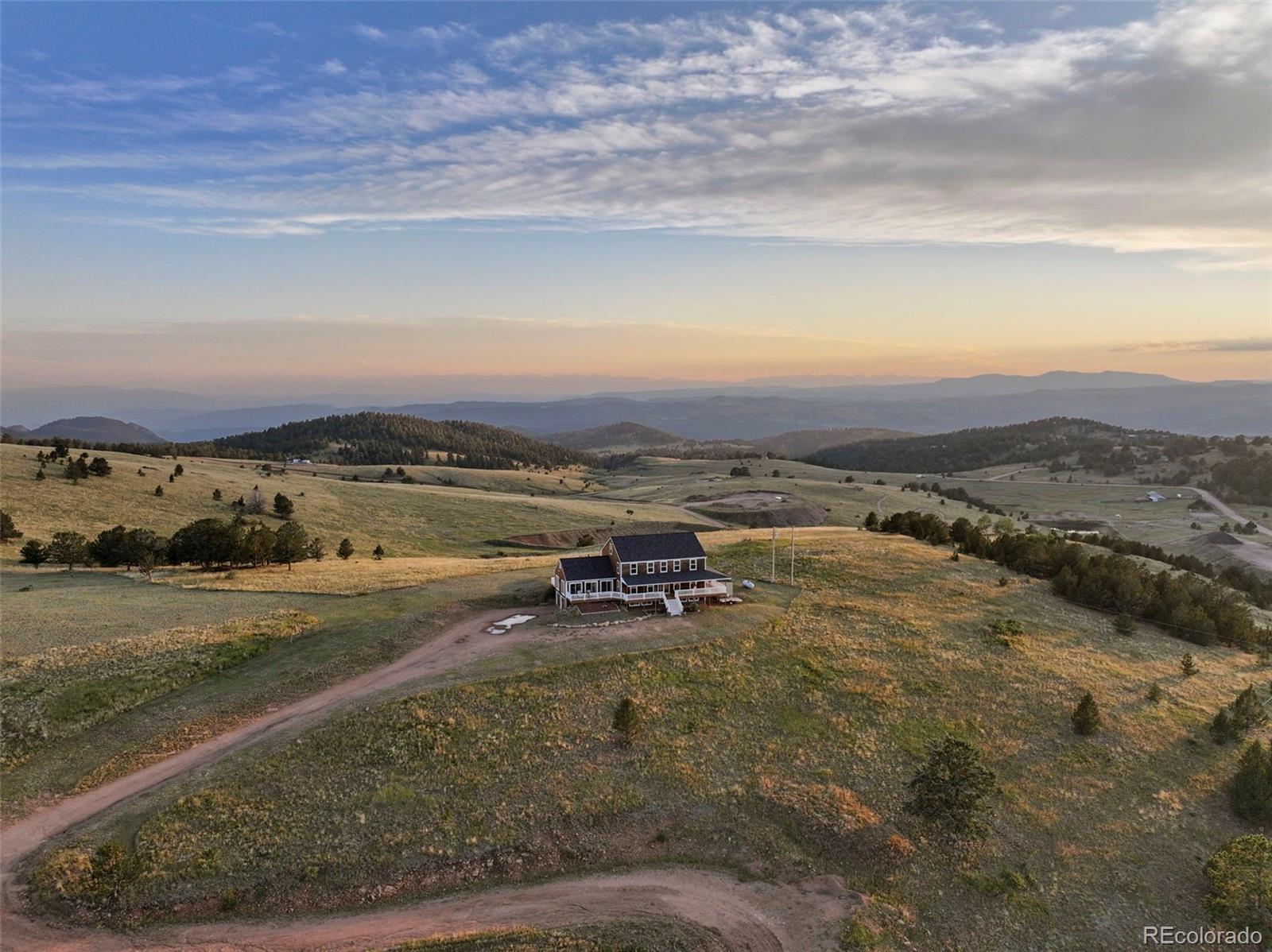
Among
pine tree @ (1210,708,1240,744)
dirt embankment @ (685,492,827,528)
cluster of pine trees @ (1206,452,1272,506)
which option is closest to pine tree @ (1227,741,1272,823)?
pine tree @ (1210,708,1240,744)

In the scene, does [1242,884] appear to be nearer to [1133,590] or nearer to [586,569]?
[586,569]

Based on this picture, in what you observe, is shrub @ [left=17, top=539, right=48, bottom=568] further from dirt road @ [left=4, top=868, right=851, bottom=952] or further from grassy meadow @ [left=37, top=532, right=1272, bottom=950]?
dirt road @ [left=4, top=868, right=851, bottom=952]

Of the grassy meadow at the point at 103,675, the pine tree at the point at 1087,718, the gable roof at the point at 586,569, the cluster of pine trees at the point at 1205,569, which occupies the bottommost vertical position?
the cluster of pine trees at the point at 1205,569

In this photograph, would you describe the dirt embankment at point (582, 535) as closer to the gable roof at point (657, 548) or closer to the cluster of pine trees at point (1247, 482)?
the gable roof at point (657, 548)

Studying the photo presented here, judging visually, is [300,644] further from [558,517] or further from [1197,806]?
[558,517]

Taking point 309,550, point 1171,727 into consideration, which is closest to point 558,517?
point 309,550

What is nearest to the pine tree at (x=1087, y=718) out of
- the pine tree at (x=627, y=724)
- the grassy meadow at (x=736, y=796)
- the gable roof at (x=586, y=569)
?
the grassy meadow at (x=736, y=796)
